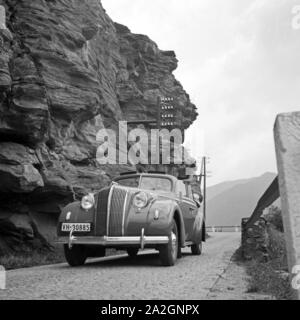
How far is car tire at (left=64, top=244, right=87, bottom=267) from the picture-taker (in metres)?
6.97

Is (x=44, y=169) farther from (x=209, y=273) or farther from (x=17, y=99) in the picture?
(x=209, y=273)

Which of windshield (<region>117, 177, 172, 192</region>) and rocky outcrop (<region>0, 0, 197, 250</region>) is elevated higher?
rocky outcrop (<region>0, 0, 197, 250</region>)

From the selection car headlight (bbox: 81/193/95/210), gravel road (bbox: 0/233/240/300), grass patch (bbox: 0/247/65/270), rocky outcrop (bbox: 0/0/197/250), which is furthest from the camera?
rocky outcrop (bbox: 0/0/197/250)

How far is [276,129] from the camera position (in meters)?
1.92

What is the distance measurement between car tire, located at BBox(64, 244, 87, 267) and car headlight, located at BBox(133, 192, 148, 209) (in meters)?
1.33

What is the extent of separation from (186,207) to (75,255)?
2662mm

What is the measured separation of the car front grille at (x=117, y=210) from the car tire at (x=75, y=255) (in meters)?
0.86

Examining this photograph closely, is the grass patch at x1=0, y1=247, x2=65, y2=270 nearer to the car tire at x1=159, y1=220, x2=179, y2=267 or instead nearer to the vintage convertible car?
the vintage convertible car

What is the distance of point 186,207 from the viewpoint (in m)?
8.64

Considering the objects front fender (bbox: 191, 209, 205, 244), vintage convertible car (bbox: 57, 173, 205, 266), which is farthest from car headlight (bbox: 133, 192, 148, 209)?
front fender (bbox: 191, 209, 205, 244)

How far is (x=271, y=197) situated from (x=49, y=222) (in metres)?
8.16

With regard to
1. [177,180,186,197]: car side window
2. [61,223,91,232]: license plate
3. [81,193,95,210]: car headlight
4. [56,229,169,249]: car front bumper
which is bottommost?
[56,229,169,249]: car front bumper

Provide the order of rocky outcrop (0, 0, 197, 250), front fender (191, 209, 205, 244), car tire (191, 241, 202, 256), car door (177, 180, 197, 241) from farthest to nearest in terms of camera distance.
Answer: rocky outcrop (0, 0, 197, 250), car tire (191, 241, 202, 256), front fender (191, 209, 205, 244), car door (177, 180, 197, 241)
